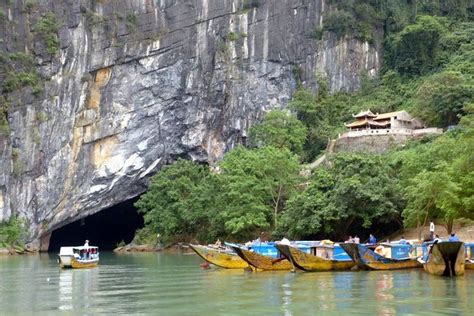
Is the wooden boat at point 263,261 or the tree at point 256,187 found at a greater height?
the tree at point 256,187

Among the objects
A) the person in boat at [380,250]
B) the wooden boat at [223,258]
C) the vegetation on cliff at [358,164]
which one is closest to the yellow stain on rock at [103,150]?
the vegetation on cliff at [358,164]

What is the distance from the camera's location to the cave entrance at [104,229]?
5212 cm

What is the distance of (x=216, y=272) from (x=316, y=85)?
30702 mm

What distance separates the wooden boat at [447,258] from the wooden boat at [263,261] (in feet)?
16.7

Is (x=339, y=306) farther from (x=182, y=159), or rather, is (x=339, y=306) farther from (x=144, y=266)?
(x=182, y=159)

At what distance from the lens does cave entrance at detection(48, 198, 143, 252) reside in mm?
52125

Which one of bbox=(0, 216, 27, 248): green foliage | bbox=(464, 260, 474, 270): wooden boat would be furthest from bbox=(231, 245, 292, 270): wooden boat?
bbox=(0, 216, 27, 248): green foliage

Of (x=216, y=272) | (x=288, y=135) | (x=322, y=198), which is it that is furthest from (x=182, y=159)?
(x=216, y=272)

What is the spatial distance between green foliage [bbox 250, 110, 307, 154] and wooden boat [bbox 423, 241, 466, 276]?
25.8 m

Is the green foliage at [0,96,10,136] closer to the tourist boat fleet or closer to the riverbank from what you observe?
the riverbank

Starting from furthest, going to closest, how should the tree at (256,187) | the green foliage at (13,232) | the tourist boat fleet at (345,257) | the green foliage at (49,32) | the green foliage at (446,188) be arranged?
the green foliage at (49,32) < the green foliage at (13,232) < the tree at (256,187) < the green foliage at (446,188) < the tourist boat fleet at (345,257)

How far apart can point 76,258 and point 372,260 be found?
11.6 metres

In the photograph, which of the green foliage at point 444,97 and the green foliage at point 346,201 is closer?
the green foliage at point 346,201

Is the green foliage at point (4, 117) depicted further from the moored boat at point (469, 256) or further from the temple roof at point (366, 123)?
the moored boat at point (469, 256)
